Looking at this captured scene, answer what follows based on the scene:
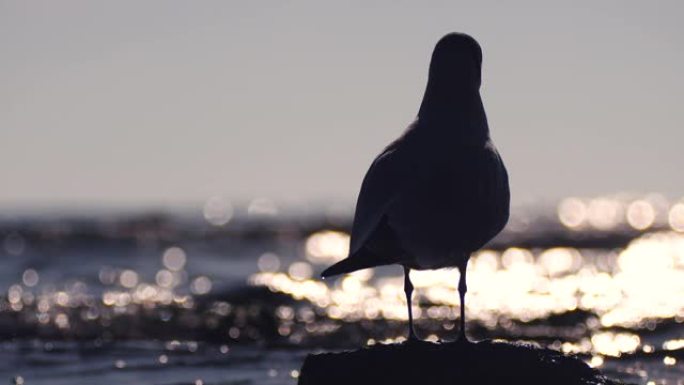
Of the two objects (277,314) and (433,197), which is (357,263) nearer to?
(433,197)

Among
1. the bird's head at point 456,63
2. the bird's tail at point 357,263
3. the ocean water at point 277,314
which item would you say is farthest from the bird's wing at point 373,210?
the ocean water at point 277,314

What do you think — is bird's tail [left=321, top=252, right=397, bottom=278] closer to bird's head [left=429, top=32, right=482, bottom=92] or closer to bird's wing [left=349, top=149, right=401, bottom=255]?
bird's wing [left=349, top=149, right=401, bottom=255]

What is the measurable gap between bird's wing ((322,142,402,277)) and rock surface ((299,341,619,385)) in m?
0.77

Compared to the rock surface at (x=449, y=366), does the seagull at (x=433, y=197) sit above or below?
above

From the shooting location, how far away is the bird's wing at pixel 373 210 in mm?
7980

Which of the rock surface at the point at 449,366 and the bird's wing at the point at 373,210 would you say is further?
the rock surface at the point at 449,366

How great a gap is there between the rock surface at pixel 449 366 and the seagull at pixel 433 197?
24.7 inches

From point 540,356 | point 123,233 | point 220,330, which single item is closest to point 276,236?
point 123,233

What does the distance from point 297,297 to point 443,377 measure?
16.8 meters

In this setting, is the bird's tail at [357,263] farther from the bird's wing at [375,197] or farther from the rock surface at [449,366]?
the rock surface at [449,366]

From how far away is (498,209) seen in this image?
8.25 meters

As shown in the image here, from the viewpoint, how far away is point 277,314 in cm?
2147

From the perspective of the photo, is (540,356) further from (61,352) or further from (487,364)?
(61,352)

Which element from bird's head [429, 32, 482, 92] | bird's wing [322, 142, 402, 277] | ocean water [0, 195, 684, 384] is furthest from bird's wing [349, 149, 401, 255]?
ocean water [0, 195, 684, 384]
